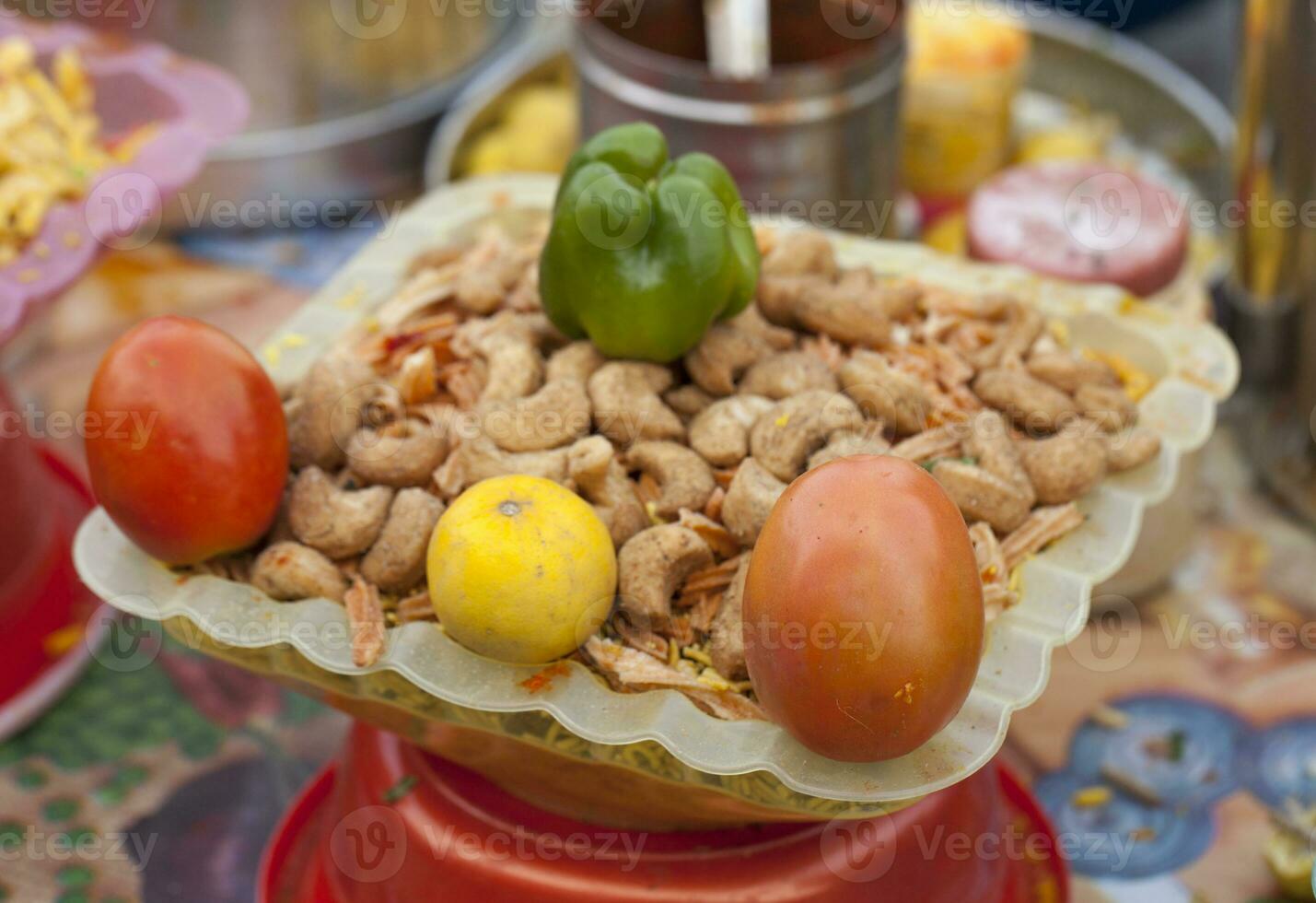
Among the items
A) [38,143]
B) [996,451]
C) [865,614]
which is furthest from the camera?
[38,143]

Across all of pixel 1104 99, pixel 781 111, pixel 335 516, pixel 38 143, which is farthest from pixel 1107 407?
pixel 1104 99

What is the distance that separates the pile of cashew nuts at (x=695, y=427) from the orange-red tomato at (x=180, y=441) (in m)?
0.05

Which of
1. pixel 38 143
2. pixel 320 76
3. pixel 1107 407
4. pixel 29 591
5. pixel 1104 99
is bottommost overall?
pixel 29 591

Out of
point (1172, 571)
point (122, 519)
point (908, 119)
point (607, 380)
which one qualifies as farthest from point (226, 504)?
point (908, 119)

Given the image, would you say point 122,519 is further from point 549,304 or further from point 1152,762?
point 1152,762

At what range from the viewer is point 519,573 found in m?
0.90

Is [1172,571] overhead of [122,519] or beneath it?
beneath

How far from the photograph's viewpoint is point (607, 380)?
108 cm

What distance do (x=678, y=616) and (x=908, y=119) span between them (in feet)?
4.47

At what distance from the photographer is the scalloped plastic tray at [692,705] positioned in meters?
0.86

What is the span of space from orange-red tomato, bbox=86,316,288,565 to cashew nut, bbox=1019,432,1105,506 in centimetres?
56

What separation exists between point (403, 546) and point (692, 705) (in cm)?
25

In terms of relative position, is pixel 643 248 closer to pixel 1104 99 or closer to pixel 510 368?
pixel 510 368

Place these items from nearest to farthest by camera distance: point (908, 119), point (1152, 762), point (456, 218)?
1. point (456, 218)
2. point (1152, 762)
3. point (908, 119)
